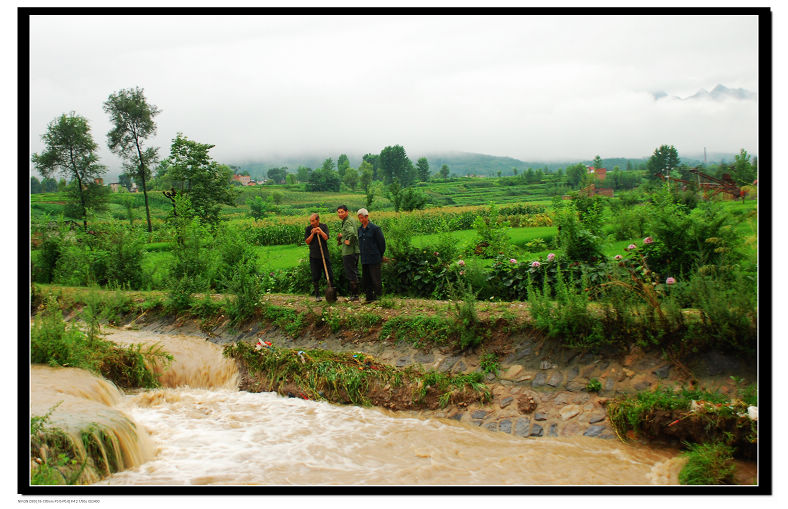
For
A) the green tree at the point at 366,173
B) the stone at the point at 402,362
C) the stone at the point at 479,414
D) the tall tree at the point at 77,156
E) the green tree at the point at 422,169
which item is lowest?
the stone at the point at 479,414

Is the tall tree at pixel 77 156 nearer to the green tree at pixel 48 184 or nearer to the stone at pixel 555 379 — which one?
the green tree at pixel 48 184

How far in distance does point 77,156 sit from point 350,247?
71.6ft

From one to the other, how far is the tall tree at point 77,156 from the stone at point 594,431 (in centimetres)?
1832

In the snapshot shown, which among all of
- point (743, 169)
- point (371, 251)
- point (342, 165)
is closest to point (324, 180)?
point (342, 165)

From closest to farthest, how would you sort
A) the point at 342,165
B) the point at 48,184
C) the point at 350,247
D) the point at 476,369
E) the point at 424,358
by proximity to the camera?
the point at 476,369
the point at 424,358
the point at 350,247
the point at 48,184
the point at 342,165

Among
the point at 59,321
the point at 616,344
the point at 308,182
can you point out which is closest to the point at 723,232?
the point at 616,344

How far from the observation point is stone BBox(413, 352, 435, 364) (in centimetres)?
790

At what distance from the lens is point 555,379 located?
22.4ft

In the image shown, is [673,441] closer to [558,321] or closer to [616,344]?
[616,344]

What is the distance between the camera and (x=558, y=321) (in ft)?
23.5

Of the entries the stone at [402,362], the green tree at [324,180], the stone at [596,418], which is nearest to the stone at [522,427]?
the stone at [596,418]

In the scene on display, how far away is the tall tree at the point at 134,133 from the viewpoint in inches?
1112

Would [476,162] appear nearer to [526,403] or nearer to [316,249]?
[316,249]

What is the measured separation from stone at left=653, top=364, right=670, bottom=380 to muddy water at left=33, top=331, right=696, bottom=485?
0.96 meters
